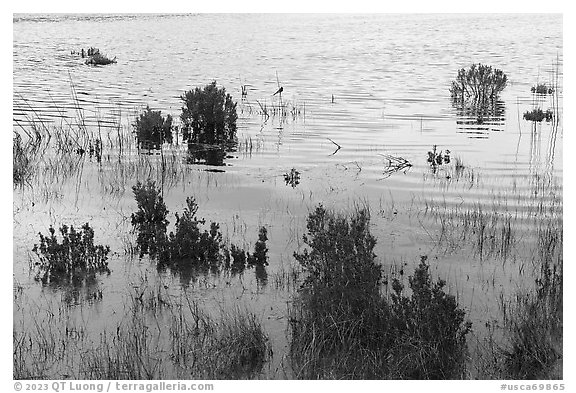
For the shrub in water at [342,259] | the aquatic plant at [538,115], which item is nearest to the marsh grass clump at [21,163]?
the shrub in water at [342,259]

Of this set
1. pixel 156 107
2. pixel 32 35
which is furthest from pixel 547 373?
pixel 32 35

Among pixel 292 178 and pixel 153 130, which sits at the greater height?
pixel 153 130

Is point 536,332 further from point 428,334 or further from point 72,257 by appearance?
point 72,257

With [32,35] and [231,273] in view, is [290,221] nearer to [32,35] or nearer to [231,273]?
[231,273]

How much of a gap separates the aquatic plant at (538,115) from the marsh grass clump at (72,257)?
10.1m

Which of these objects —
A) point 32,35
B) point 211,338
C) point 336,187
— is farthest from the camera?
point 32,35

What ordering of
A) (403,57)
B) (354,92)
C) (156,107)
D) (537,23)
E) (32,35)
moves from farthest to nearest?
1. (537,23)
2. (32,35)
3. (403,57)
4. (354,92)
5. (156,107)

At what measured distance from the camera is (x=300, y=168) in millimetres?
10578

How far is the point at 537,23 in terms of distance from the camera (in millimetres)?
45312

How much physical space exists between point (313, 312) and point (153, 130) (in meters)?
7.60

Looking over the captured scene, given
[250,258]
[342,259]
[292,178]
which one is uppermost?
[292,178]

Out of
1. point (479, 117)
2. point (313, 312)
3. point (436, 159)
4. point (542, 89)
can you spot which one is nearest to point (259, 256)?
point (313, 312)

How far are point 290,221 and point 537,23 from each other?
41812mm
